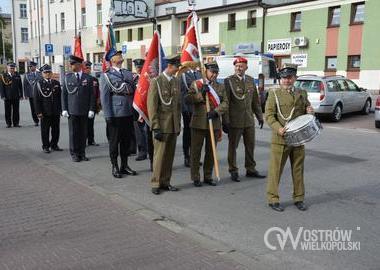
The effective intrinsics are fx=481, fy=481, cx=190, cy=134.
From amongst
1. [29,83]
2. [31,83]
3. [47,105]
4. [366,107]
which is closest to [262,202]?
[47,105]

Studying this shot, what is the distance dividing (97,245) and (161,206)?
1.57 metres

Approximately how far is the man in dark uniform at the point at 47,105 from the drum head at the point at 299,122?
6.23m

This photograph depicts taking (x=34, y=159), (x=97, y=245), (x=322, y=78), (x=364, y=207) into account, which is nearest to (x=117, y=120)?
(x=34, y=159)

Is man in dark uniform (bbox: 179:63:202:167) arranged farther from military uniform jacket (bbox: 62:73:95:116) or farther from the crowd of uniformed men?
military uniform jacket (bbox: 62:73:95:116)

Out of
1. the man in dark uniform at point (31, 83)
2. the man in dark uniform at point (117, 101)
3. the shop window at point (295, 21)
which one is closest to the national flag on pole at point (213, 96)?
the man in dark uniform at point (117, 101)

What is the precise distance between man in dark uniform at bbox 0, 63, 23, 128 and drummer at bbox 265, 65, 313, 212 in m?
11.1

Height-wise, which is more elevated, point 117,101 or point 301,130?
point 117,101

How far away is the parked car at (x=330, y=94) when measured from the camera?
16.6 metres

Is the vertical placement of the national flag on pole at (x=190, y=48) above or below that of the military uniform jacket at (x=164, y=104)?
above

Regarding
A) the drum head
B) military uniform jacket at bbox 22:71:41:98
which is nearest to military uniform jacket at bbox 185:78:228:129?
the drum head

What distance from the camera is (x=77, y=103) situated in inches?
366

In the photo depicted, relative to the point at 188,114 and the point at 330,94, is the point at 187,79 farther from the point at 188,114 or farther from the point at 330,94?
the point at 330,94

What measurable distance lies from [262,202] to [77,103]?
14.8 feet

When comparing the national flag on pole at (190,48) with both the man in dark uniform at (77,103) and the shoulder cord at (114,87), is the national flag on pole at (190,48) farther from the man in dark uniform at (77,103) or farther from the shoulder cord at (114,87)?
the man in dark uniform at (77,103)
